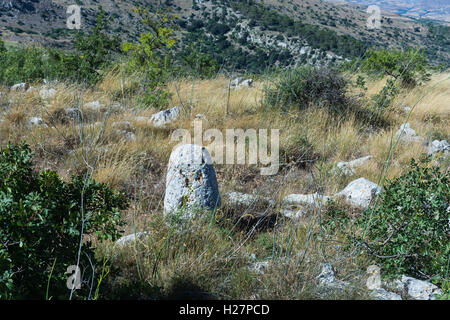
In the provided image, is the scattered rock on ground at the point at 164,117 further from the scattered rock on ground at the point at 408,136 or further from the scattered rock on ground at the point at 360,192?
the scattered rock on ground at the point at 408,136

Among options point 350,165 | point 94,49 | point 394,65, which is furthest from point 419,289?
point 394,65

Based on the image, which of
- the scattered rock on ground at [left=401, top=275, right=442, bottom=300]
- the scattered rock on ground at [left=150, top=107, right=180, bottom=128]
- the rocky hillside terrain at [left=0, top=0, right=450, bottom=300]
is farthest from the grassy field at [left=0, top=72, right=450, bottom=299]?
the scattered rock on ground at [left=401, top=275, right=442, bottom=300]

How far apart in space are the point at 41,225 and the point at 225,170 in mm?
2414

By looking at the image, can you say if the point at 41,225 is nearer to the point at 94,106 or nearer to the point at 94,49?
the point at 94,106

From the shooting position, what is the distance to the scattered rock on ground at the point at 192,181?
9.16ft

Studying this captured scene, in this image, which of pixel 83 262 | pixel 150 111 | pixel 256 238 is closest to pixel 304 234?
pixel 256 238

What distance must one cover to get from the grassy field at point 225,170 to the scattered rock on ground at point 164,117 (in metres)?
0.12

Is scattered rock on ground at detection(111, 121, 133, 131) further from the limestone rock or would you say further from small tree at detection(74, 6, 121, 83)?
the limestone rock

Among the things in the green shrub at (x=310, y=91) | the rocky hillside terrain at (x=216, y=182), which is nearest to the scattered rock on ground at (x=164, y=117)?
the rocky hillside terrain at (x=216, y=182)

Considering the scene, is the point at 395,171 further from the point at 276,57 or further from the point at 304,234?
the point at 276,57

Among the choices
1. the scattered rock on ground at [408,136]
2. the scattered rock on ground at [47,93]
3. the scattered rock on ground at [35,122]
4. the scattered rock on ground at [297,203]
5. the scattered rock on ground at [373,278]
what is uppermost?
the scattered rock on ground at [47,93]

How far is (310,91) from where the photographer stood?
17.5ft

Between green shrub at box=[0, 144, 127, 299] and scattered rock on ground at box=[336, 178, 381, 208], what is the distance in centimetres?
220

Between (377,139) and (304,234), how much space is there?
2.76 meters
